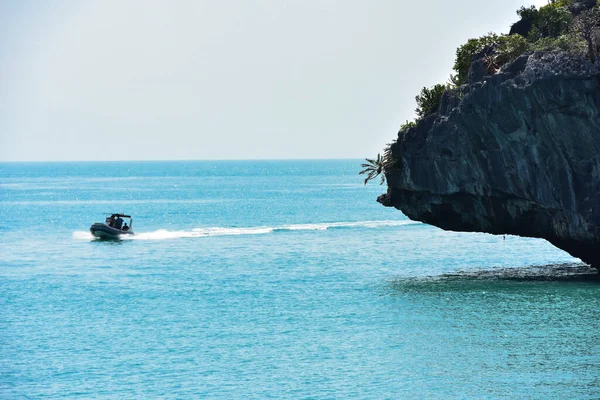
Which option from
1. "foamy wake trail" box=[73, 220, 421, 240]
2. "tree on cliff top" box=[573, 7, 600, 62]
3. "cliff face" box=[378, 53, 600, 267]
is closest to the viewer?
"tree on cliff top" box=[573, 7, 600, 62]

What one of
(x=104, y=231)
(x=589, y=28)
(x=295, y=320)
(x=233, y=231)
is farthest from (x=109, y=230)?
(x=589, y=28)

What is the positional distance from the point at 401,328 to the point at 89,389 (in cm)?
1350

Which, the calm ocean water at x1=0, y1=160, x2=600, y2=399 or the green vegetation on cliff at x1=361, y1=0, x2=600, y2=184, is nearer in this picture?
the calm ocean water at x1=0, y1=160, x2=600, y2=399

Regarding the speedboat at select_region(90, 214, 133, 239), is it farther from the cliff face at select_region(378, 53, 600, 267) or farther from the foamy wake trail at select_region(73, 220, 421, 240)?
the cliff face at select_region(378, 53, 600, 267)

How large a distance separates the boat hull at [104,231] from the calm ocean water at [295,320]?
86 centimetres

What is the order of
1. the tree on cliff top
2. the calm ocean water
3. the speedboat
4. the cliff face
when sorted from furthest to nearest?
the speedboat
the cliff face
the tree on cliff top
the calm ocean water

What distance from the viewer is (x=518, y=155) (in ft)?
135

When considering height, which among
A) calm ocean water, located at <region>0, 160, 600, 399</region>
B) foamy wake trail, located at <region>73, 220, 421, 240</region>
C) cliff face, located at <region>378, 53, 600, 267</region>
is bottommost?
calm ocean water, located at <region>0, 160, 600, 399</region>

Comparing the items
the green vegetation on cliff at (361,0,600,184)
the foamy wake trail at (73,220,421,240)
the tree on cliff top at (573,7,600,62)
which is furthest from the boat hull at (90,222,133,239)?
the tree on cliff top at (573,7,600,62)

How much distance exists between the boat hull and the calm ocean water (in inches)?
33.9

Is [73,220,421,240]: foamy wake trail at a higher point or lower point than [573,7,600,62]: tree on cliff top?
lower

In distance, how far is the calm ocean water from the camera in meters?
30.3

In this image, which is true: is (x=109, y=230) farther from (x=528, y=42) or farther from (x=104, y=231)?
(x=528, y=42)

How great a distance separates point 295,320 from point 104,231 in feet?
124
